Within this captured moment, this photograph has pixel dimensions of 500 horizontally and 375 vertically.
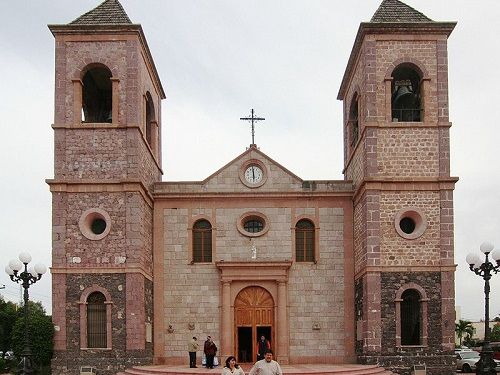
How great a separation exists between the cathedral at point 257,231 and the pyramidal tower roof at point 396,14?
0.08 meters

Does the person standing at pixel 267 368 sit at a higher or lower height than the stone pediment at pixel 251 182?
lower

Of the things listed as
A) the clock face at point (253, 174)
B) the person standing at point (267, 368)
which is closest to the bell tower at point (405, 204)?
the clock face at point (253, 174)

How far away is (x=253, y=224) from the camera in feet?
96.6

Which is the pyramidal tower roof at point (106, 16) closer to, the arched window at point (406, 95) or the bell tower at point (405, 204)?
the bell tower at point (405, 204)

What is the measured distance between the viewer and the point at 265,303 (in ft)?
94.0

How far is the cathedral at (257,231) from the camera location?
25.6 m

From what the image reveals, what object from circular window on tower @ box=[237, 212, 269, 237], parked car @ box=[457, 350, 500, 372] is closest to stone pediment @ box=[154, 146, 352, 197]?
circular window on tower @ box=[237, 212, 269, 237]

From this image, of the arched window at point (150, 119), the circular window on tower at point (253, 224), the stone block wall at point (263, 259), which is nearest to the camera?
the stone block wall at point (263, 259)

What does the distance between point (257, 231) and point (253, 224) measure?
35cm

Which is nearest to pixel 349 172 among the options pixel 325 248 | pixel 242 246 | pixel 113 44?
pixel 325 248

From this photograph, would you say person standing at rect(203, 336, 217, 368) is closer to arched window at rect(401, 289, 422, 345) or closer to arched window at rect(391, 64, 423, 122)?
arched window at rect(401, 289, 422, 345)

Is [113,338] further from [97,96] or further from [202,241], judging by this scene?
[97,96]

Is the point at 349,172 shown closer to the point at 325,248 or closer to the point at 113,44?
the point at 325,248

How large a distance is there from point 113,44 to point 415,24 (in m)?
11.4
